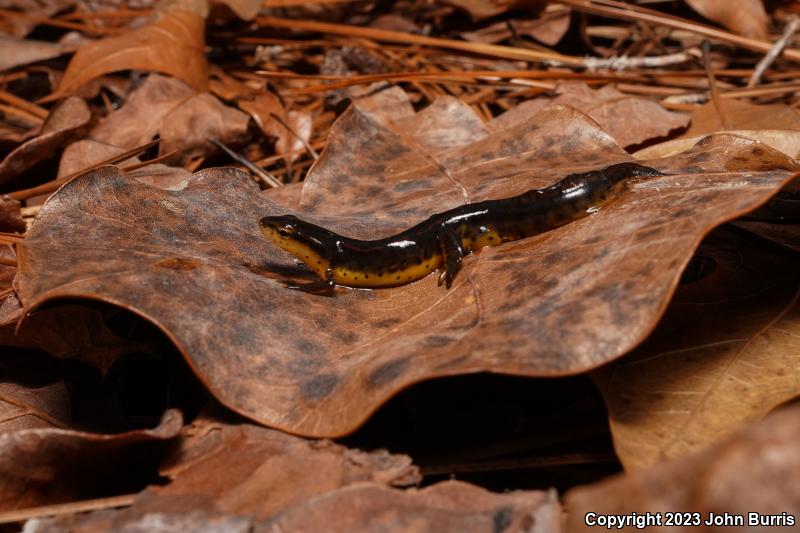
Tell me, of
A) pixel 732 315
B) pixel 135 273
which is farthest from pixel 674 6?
pixel 135 273

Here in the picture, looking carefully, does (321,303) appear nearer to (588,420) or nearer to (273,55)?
(588,420)

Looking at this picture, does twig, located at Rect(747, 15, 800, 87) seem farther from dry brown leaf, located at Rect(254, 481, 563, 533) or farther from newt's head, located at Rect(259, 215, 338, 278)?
dry brown leaf, located at Rect(254, 481, 563, 533)

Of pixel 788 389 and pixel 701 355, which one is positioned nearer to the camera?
pixel 788 389

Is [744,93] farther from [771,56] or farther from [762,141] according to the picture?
[762,141]

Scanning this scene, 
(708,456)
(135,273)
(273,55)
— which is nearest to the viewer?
(708,456)

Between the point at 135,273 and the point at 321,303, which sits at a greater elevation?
the point at 135,273

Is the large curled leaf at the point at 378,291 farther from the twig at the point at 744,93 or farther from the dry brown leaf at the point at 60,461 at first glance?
the twig at the point at 744,93
